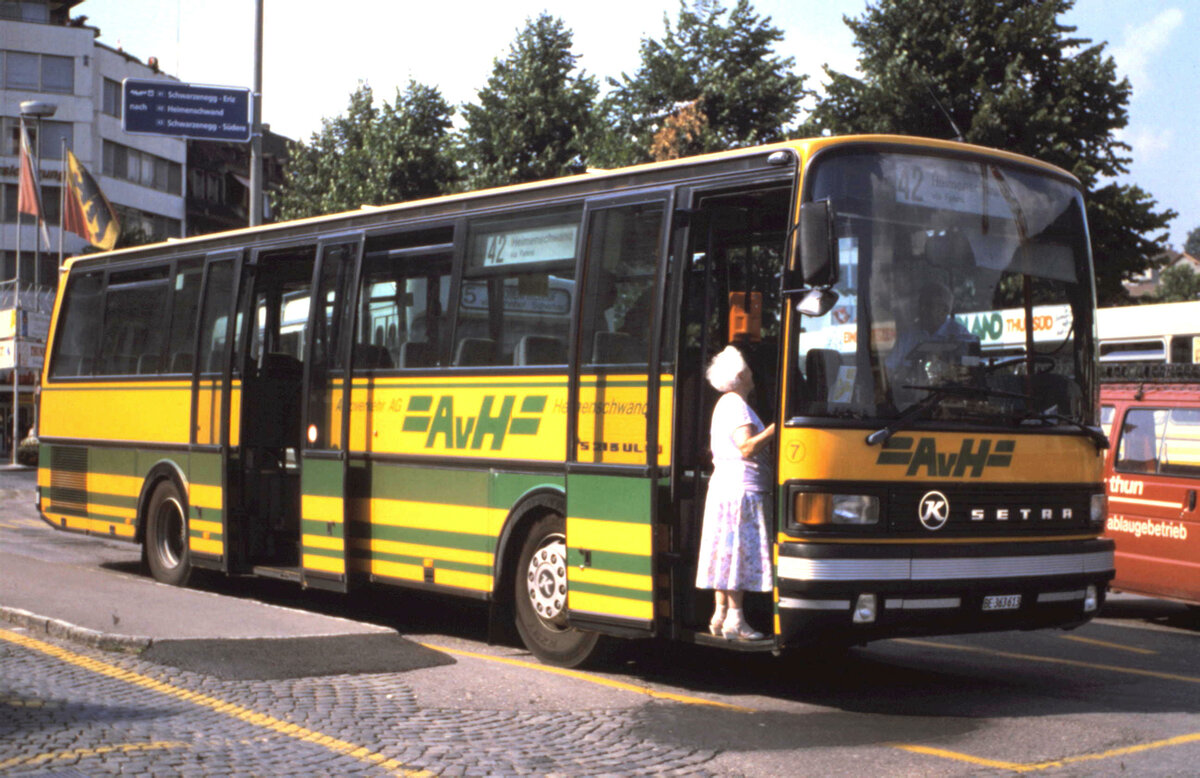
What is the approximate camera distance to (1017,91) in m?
32.0

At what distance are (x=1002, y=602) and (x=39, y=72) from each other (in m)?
58.6

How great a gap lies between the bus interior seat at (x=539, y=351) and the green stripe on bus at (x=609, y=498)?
2.77ft

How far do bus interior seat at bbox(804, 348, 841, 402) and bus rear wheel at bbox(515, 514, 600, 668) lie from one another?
7.77ft

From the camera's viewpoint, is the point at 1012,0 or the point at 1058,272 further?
the point at 1012,0

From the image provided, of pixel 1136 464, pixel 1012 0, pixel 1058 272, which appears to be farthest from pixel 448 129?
pixel 1058 272

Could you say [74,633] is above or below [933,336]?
below

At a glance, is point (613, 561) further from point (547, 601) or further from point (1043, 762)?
point (1043, 762)

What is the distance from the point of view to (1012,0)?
33250 mm

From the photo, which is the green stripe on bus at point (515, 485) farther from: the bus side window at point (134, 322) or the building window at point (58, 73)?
the building window at point (58, 73)

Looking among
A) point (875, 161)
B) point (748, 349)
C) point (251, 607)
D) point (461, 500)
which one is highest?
point (875, 161)

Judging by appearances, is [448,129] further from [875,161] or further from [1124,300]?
[875,161]

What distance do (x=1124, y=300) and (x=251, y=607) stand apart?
27.5 m

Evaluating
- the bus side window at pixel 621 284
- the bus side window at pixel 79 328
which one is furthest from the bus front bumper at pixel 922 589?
the bus side window at pixel 79 328

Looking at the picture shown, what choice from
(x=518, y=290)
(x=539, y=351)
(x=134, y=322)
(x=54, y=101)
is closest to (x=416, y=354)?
(x=518, y=290)
